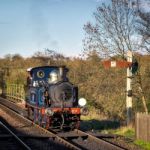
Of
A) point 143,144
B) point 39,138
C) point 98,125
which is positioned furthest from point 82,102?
point 143,144

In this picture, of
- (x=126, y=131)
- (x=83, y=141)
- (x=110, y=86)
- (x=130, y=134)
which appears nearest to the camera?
(x=83, y=141)

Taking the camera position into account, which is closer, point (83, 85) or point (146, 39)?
point (146, 39)

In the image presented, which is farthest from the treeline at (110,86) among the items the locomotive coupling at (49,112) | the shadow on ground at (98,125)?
the locomotive coupling at (49,112)

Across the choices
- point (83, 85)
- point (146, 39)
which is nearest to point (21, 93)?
point (83, 85)

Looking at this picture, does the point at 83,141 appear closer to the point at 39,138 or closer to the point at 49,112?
the point at 39,138

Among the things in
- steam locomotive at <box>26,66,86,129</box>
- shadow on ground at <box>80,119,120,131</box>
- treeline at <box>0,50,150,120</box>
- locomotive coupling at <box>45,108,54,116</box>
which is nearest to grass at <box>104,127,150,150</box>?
shadow on ground at <box>80,119,120,131</box>

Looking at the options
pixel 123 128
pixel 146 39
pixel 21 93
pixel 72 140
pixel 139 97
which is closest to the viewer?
pixel 72 140

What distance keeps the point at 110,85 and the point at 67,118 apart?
663 centimetres

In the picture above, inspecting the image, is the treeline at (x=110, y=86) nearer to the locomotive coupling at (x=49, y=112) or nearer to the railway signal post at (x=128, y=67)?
the railway signal post at (x=128, y=67)

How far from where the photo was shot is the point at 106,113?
28.4 metres

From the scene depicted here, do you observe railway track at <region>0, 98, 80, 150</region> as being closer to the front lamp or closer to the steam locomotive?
the steam locomotive

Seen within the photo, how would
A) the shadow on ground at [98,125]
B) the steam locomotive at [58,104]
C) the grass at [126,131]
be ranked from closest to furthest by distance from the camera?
1. the grass at [126,131]
2. the steam locomotive at [58,104]
3. the shadow on ground at [98,125]

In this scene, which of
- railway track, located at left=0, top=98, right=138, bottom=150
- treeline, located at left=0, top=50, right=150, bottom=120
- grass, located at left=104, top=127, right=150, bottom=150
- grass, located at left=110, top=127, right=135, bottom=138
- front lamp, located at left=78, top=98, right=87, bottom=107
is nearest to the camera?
railway track, located at left=0, top=98, right=138, bottom=150

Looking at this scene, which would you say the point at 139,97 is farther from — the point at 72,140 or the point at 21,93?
the point at 21,93
